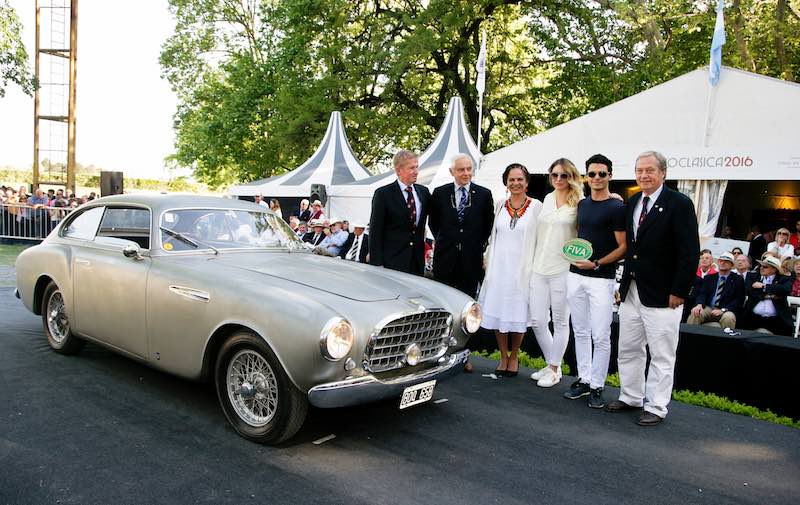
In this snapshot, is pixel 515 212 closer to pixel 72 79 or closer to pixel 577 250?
pixel 577 250

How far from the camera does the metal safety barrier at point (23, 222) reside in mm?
16078

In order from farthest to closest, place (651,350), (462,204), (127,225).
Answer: (462,204), (127,225), (651,350)

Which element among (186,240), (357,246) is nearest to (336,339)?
(186,240)

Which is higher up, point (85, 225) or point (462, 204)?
point (462, 204)

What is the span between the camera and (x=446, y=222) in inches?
214

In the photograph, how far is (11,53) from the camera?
16.1m

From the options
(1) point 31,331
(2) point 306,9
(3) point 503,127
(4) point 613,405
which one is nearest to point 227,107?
(2) point 306,9

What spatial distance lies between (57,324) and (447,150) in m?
10.3

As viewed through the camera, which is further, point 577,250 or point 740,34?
point 740,34

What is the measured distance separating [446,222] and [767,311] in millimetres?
4157

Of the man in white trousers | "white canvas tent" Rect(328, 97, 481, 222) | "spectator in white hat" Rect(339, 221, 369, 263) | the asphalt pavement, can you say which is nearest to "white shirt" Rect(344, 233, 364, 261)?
"spectator in white hat" Rect(339, 221, 369, 263)

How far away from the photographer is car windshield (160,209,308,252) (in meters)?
4.51

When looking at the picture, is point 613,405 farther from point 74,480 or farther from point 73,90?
point 73,90

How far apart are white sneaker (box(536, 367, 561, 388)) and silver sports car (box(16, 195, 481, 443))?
133 cm
